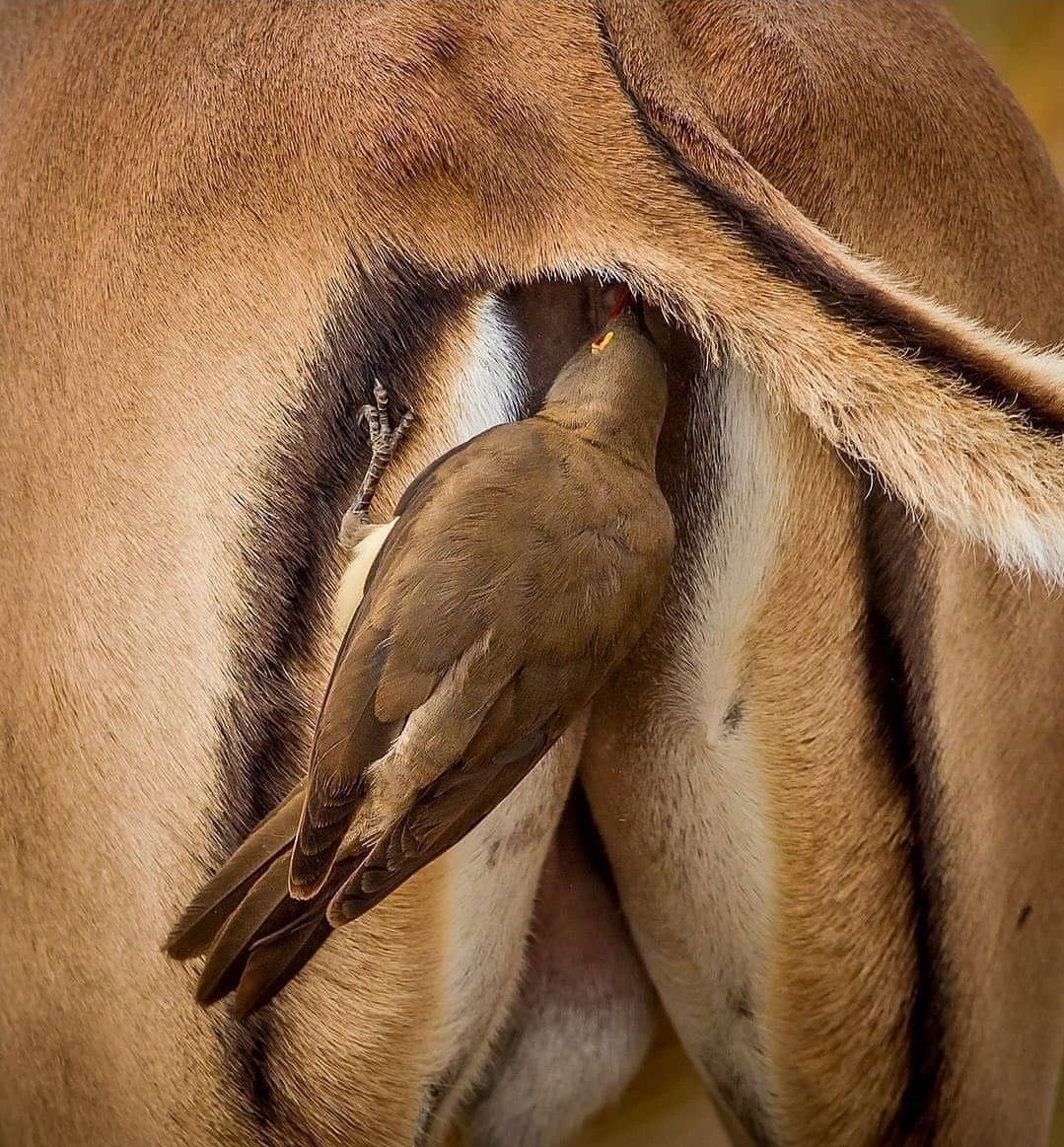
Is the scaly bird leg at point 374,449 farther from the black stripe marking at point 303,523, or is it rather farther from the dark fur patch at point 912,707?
the dark fur patch at point 912,707

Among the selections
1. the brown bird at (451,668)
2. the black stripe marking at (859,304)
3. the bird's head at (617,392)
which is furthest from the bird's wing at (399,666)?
the black stripe marking at (859,304)

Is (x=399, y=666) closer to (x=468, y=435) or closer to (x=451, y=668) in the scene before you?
(x=451, y=668)

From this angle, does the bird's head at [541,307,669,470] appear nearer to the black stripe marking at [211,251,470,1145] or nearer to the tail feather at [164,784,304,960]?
the black stripe marking at [211,251,470,1145]

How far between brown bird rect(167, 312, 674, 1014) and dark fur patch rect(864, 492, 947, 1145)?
0.15 m

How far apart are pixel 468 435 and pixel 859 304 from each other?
23 centimetres

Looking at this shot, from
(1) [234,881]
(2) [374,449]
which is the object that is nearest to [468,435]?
(2) [374,449]

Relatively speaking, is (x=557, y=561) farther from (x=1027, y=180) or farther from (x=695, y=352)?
(x=1027, y=180)

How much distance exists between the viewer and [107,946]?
2.25 feet

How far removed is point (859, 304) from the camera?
2.00 ft

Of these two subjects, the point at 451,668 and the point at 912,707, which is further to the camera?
the point at 912,707

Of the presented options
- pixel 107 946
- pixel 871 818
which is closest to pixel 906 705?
pixel 871 818

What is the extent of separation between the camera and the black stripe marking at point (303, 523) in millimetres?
650

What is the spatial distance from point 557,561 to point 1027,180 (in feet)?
1.60

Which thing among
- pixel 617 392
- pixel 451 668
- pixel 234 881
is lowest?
pixel 234 881
